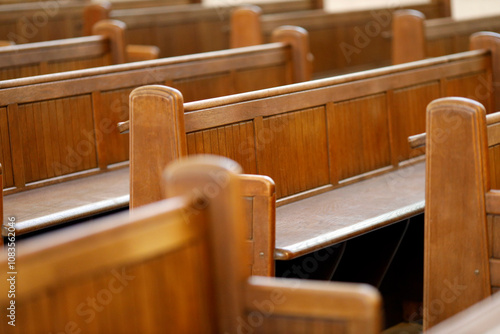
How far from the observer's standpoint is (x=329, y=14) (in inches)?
237

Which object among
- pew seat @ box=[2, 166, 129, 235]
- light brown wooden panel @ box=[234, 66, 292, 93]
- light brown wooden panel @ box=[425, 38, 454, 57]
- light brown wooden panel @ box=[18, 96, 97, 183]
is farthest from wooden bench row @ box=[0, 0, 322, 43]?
pew seat @ box=[2, 166, 129, 235]

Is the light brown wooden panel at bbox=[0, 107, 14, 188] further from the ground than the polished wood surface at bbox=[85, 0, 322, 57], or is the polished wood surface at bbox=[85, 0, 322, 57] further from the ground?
the polished wood surface at bbox=[85, 0, 322, 57]

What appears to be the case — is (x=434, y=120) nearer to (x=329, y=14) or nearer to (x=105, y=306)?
(x=105, y=306)

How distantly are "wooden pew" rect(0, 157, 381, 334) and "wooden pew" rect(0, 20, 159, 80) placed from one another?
2.72 m

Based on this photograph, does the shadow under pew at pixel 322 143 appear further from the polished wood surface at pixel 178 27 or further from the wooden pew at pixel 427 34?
the polished wood surface at pixel 178 27

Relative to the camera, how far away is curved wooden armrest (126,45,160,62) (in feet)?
15.5

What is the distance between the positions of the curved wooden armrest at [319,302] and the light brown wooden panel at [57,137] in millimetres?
2090

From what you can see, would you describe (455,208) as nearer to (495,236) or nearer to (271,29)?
(495,236)

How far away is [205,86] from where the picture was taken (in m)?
4.00

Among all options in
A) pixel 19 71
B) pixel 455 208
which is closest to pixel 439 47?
pixel 19 71

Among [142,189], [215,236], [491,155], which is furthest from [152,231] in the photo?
[491,155]

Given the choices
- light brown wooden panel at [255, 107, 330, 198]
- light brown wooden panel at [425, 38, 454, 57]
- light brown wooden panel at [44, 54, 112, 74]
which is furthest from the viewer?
light brown wooden panel at [425, 38, 454, 57]

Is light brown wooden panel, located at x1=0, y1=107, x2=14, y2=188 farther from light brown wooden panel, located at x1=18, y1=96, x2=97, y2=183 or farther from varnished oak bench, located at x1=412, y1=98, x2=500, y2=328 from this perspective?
varnished oak bench, located at x1=412, y1=98, x2=500, y2=328

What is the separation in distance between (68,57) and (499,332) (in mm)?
3339
